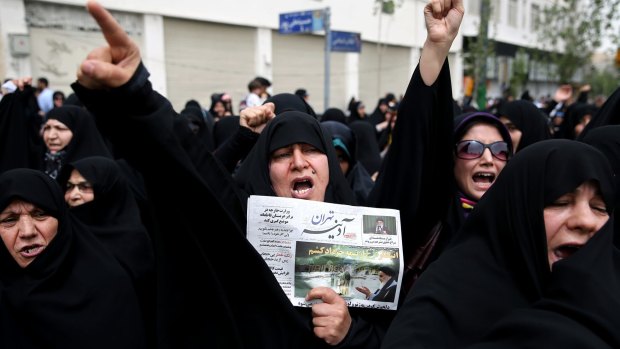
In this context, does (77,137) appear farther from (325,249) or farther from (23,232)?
(325,249)

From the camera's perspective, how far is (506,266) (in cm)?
155

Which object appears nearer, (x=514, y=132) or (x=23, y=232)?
(x=23, y=232)

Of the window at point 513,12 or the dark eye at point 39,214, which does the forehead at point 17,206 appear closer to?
the dark eye at point 39,214

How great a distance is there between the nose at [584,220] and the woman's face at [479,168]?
82 cm

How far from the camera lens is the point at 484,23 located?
16.0 m

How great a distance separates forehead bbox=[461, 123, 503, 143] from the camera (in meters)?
2.44

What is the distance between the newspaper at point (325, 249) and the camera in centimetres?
174

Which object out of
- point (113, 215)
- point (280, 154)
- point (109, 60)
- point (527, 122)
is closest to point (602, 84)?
point (527, 122)

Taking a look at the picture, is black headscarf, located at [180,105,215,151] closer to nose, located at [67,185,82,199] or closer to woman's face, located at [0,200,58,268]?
nose, located at [67,185,82,199]

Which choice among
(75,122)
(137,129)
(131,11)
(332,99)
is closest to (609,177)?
(137,129)

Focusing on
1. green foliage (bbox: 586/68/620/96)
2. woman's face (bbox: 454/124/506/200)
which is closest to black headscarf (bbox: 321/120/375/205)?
woman's face (bbox: 454/124/506/200)

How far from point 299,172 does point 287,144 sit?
111 mm

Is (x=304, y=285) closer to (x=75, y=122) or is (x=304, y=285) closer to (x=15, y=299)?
(x=15, y=299)

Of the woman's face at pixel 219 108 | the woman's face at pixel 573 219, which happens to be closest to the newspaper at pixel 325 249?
the woman's face at pixel 573 219
